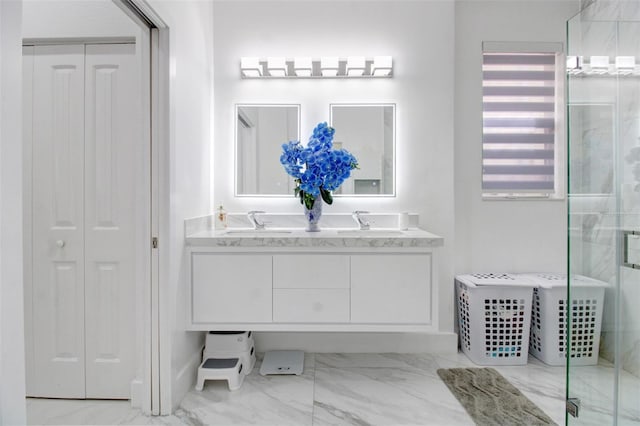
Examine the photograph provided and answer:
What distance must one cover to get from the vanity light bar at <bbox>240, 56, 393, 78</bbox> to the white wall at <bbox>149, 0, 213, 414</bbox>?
0.35m

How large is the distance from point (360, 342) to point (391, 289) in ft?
2.41

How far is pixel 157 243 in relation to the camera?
1.99 metres

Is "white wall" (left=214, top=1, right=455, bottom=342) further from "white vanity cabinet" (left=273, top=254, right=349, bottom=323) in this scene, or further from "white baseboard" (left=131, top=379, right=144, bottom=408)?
"white baseboard" (left=131, top=379, right=144, bottom=408)

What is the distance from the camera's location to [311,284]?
225cm

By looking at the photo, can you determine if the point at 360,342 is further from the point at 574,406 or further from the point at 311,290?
the point at 574,406

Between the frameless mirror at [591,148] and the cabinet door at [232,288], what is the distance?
5.16 feet

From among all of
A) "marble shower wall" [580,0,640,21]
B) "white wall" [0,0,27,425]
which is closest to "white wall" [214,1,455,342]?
"marble shower wall" [580,0,640,21]

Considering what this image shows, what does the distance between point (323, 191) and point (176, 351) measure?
1312 millimetres

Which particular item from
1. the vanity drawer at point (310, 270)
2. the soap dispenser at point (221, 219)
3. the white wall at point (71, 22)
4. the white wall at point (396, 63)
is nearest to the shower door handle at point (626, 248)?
the vanity drawer at point (310, 270)

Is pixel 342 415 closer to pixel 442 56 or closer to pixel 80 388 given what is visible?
pixel 80 388

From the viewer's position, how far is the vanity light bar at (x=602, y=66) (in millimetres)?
1400

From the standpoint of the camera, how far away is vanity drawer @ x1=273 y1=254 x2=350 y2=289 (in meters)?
2.25

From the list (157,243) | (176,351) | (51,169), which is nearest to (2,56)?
(157,243)

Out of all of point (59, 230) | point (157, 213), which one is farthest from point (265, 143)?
point (59, 230)
